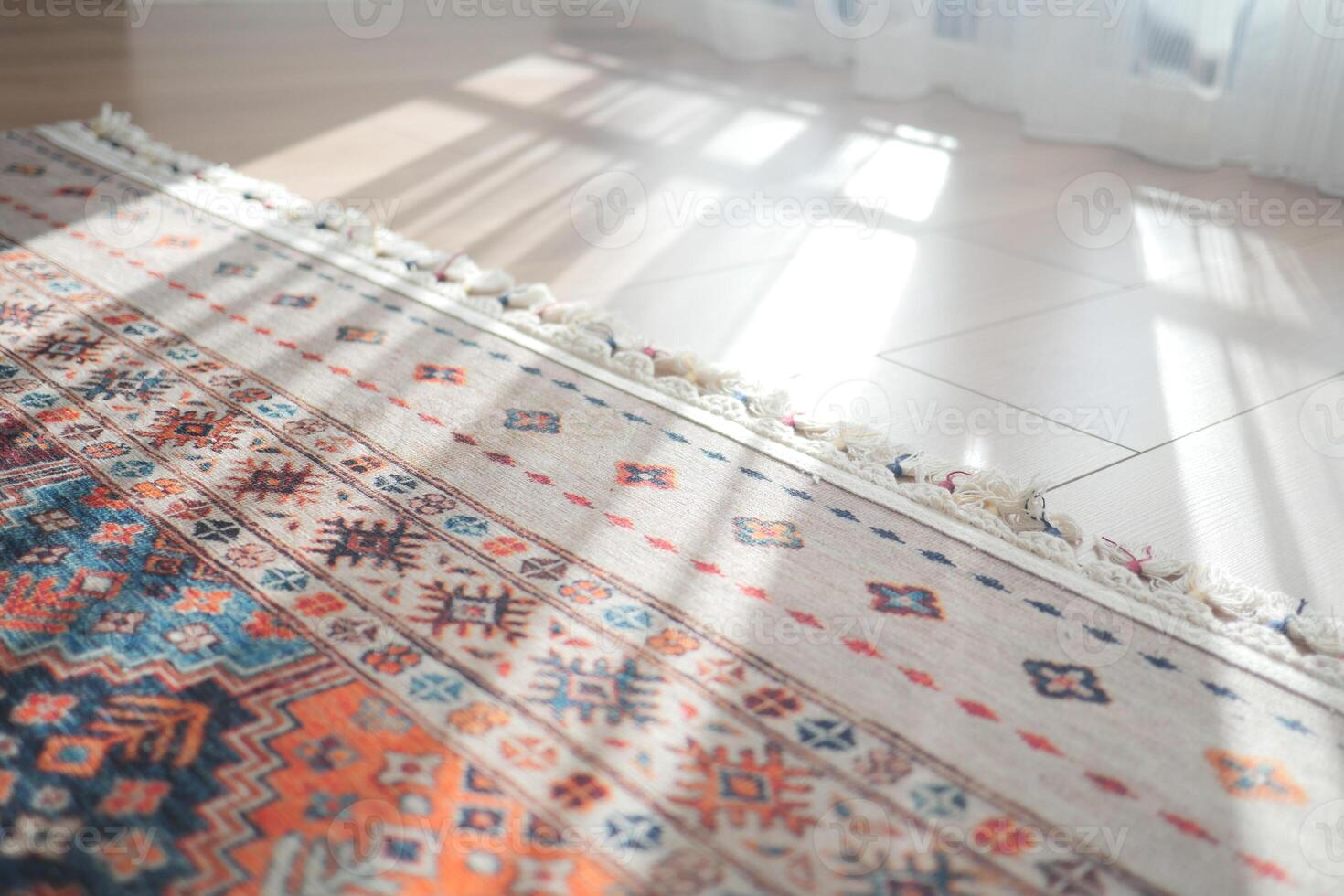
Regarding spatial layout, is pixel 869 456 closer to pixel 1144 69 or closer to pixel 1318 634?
pixel 1318 634

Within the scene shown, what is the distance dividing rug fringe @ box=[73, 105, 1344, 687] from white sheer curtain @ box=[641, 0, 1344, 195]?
5.90 ft

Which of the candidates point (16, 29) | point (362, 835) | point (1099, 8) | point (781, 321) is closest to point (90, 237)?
point (781, 321)

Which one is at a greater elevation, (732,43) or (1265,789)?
(732,43)

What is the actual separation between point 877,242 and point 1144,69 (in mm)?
1153

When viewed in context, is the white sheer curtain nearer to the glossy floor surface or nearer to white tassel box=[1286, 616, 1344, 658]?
the glossy floor surface

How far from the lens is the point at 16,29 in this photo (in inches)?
166

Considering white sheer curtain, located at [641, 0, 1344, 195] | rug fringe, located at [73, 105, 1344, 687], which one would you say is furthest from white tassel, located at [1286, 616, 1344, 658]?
white sheer curtain, located at [641, 0, 1344, 195]

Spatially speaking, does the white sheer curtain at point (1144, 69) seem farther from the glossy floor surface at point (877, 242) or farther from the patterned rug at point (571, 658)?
the patterned rug at point (571, 658)

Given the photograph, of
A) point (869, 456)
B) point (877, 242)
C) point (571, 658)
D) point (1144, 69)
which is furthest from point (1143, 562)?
point (1144, 69)

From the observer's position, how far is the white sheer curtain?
107 inches

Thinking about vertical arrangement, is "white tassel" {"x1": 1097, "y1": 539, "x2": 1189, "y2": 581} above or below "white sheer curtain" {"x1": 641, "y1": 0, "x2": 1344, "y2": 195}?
below

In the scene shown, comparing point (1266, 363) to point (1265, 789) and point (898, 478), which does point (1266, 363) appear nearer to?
point (898, 478)

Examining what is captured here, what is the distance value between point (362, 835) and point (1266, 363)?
1.53 meters

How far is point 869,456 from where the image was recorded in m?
1.48
